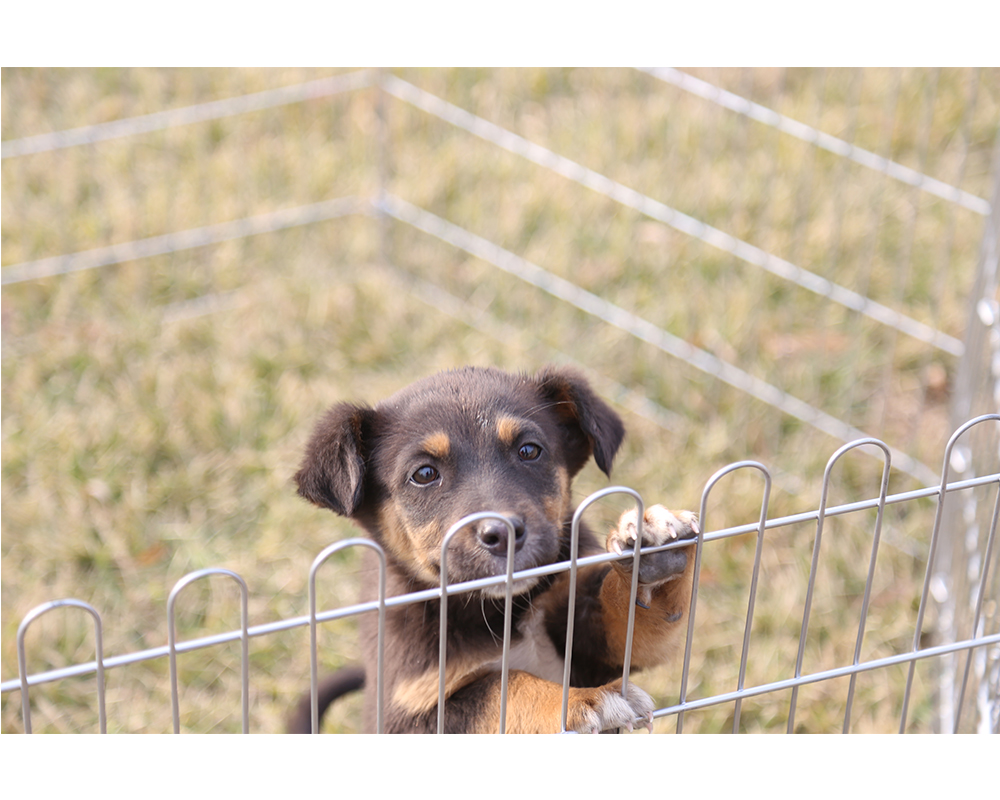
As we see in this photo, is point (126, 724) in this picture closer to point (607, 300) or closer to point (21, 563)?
point (21, 563)

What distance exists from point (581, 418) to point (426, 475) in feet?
1.58

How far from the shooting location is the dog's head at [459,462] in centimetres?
Answer: 269

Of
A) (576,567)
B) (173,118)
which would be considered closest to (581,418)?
(576,567)

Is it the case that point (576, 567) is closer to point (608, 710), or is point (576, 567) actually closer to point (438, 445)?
point (608, 710)

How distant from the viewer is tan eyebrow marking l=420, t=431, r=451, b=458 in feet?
9.24

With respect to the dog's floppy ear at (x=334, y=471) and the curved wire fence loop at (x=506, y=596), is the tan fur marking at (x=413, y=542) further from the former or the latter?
the curved wire fence loop at (x=506, y=596)

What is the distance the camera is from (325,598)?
4.44m

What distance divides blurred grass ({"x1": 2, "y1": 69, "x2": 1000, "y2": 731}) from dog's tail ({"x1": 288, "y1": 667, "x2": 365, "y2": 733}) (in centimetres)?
39

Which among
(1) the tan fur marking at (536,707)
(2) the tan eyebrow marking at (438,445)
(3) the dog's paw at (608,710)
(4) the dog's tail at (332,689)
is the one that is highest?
(2) the tan eyebrow marking at (438,445)

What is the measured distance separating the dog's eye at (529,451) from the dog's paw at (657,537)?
1.39 feet

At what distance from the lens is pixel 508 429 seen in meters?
2.86

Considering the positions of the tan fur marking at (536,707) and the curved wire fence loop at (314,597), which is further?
the tan fur marking at (536,707)

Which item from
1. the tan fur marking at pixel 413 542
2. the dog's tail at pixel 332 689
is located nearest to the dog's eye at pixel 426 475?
the tan fur marking at pixel 413 542
